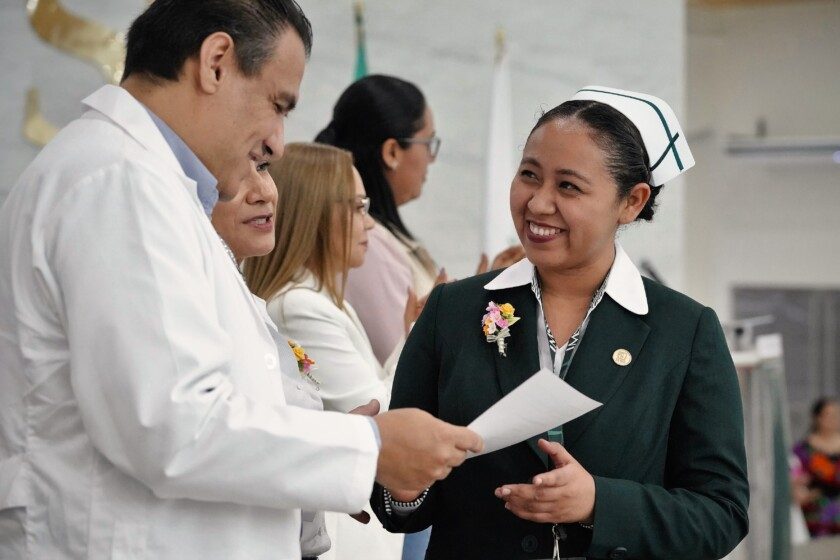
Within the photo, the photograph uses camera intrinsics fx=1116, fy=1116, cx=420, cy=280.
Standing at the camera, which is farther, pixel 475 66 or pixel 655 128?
pixel 475 66

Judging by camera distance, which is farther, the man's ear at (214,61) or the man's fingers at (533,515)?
the man's fingers at (533,515)

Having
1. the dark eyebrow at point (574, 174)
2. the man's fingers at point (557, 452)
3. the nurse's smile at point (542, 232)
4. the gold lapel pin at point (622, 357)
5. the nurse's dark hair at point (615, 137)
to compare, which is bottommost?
the man's fingers at point (557, 452)

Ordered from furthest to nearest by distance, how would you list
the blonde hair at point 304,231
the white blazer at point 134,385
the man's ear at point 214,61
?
the blonde hair at point 304,231 < the man's ear at point 214,61 < the white blazer at point 134,385

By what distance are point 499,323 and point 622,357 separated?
0.22 meters

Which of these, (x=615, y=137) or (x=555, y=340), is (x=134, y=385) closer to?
(x=555, y=340)

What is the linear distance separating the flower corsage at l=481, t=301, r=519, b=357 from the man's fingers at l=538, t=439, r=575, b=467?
24 centimetres

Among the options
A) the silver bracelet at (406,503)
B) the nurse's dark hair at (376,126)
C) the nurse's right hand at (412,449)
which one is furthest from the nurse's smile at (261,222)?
the nurse's dark hair at (376,126)

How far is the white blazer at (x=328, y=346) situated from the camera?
263 centimetres

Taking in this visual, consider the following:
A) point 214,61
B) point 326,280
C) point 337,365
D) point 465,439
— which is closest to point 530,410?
point 465,439

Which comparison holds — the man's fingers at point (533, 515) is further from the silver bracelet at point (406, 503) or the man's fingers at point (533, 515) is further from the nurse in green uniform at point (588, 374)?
the silver bracelet at point (406, 503)

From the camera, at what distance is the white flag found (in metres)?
5.87

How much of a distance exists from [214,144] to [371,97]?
2.14 meters

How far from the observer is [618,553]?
178cm

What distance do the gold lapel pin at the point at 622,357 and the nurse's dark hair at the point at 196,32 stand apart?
79cm
